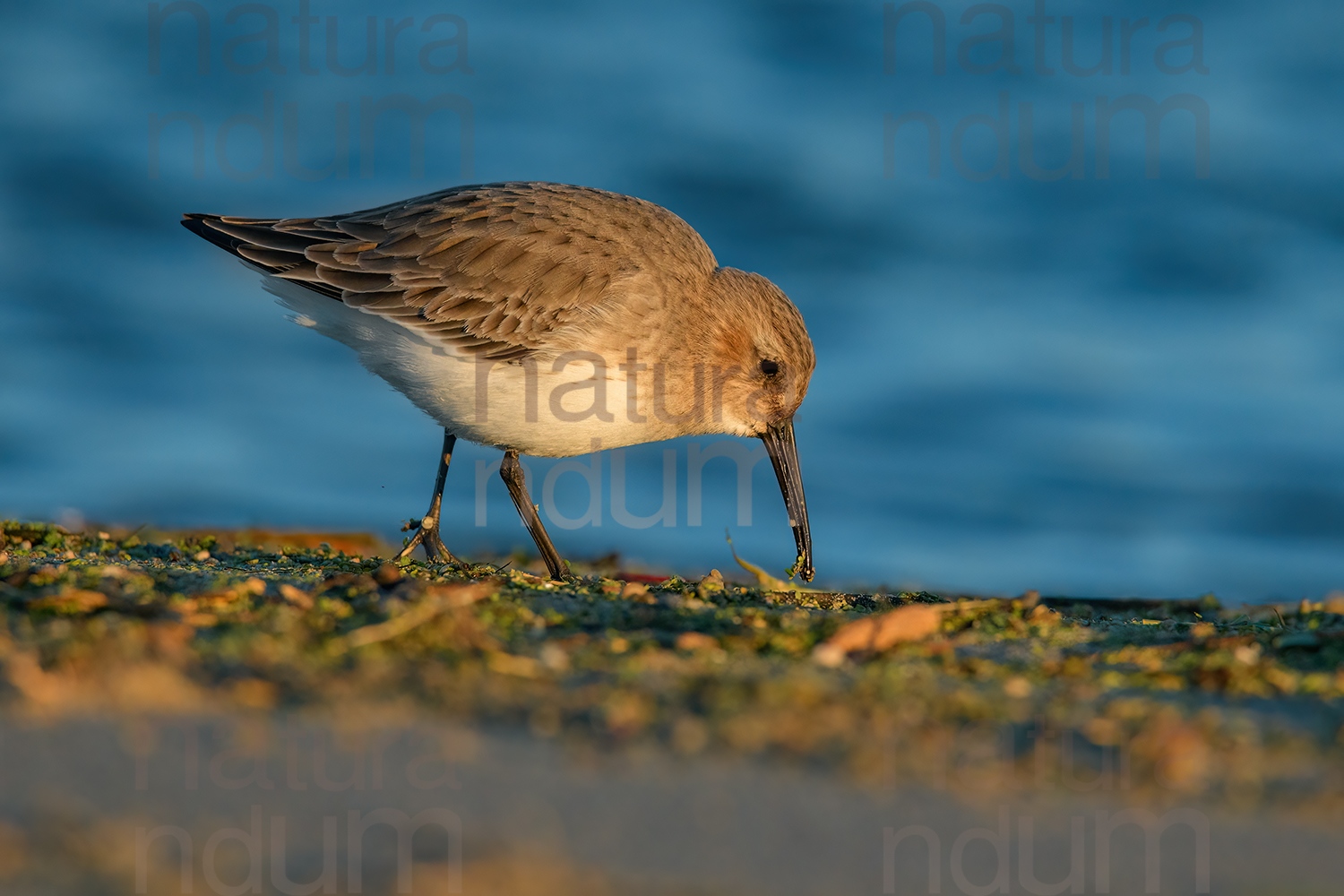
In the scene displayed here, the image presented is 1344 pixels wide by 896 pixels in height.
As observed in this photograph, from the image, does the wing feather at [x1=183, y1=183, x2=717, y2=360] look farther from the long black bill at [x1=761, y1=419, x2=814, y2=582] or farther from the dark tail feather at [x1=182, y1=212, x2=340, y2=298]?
the long black bill at [x1=761, y1=419, x2=814, y2=582]

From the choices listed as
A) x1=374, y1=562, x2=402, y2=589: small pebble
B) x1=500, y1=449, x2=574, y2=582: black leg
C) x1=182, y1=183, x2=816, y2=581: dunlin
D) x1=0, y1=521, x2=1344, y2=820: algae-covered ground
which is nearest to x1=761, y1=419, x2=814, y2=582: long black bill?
x1=182, y1=183, x2=816, y2=581: dunlin

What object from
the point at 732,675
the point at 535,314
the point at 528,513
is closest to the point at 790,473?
the point at 528,513

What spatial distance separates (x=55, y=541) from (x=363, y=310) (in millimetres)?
1734

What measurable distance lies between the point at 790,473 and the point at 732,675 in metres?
4.04

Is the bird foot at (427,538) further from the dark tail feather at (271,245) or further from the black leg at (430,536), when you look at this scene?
the dark tail feather at (271,245)

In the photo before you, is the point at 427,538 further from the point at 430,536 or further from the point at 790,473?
the point at 790,473

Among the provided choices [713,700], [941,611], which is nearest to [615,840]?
[713,700]

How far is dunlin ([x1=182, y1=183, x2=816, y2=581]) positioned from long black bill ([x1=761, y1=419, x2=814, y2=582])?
10.6 inches

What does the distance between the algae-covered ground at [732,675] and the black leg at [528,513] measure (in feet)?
5.51

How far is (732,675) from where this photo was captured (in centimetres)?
280

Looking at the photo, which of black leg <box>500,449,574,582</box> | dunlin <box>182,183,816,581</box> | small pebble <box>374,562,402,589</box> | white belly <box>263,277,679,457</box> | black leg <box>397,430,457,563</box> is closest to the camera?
small pebble <box>374,562,402,589</box>

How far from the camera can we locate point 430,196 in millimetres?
6441

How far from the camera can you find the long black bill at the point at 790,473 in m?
6.75

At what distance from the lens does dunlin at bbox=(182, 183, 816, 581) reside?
5.73m
